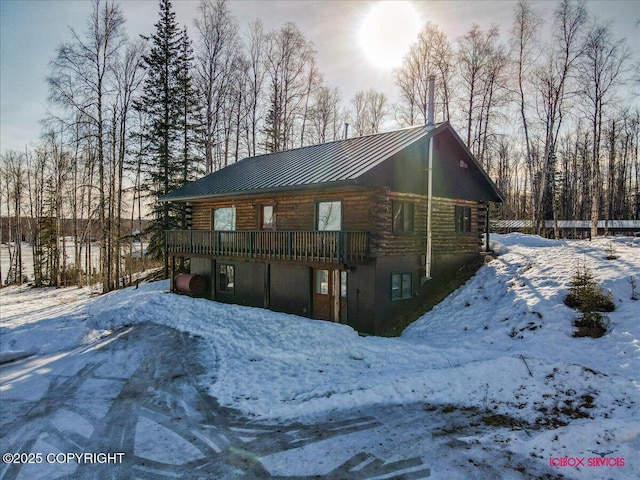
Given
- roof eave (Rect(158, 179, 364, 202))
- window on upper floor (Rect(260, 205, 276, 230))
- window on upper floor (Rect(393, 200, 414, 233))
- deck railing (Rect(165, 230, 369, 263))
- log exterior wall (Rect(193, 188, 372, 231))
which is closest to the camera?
roof eave (Rect(158, 179, 364, 202))

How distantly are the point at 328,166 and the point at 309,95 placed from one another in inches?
764

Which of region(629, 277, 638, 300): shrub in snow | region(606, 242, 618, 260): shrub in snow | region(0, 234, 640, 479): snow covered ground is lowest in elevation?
region(0, 234, 640, 479): snow covered ground

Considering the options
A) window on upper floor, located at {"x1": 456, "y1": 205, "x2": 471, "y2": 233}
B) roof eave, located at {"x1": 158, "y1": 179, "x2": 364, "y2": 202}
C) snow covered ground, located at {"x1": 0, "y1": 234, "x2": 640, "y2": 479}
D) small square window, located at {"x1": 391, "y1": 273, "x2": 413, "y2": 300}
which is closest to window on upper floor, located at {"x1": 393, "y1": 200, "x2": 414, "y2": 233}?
small square window, located at {"x1": 391, "y1": 273, "x2": 413, "y2": 300}

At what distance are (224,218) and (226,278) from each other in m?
3.00

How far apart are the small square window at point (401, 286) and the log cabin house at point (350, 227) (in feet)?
0.12

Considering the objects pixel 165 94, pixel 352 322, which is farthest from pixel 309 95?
pixel 352 322

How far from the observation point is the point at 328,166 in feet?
49.3

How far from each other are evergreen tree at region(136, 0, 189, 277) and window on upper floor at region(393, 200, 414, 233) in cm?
1596

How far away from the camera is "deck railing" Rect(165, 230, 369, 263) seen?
13.1 metres

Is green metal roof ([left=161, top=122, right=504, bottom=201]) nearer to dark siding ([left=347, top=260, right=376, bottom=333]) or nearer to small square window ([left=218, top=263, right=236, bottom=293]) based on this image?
dark siding ([left=347, top=260, right=376, bottom=333])

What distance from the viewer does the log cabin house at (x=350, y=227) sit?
1344cm

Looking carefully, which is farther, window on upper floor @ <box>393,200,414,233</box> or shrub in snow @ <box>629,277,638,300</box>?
window on upper floor @ <box>393,200,414,233</box>

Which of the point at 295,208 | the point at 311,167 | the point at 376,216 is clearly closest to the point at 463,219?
the point at 376,216

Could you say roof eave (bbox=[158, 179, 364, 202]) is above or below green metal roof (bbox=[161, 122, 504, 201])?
below
